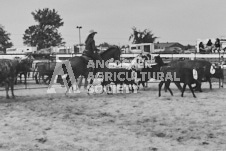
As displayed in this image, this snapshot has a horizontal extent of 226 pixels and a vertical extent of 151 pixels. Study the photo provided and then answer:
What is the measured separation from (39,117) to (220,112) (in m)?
4.57

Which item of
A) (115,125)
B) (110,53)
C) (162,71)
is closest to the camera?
(115,125)

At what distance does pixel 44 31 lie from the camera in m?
74.8

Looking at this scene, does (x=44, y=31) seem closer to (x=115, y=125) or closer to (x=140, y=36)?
(x=140, y=36)

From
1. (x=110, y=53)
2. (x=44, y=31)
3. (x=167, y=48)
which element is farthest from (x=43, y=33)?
(x=110, y=53)

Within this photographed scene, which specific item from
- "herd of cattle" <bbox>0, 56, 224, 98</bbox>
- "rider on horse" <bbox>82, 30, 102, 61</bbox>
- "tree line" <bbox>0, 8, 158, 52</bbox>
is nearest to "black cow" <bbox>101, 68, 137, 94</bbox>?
"herd of cattle" <bbox>0, 56, 224, 98</bbox>

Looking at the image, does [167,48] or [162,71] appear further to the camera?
[167,48]

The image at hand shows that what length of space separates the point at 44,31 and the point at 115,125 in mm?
69146

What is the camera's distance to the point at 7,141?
6.54 meters

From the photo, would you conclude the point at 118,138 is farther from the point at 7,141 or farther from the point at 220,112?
the point at 220,112

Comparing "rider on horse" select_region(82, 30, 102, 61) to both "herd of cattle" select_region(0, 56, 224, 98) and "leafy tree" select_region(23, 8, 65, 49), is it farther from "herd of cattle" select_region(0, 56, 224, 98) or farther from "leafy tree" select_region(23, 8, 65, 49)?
"leafy tree" select_region(23, 8, 65, 49)

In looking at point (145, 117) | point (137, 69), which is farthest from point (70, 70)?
point (145, 117)

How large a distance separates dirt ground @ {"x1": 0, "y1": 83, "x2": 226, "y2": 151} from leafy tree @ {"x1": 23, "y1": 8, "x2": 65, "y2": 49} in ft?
206

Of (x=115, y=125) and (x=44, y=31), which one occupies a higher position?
(x=44, y=31)

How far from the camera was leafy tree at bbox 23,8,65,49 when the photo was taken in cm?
7344
